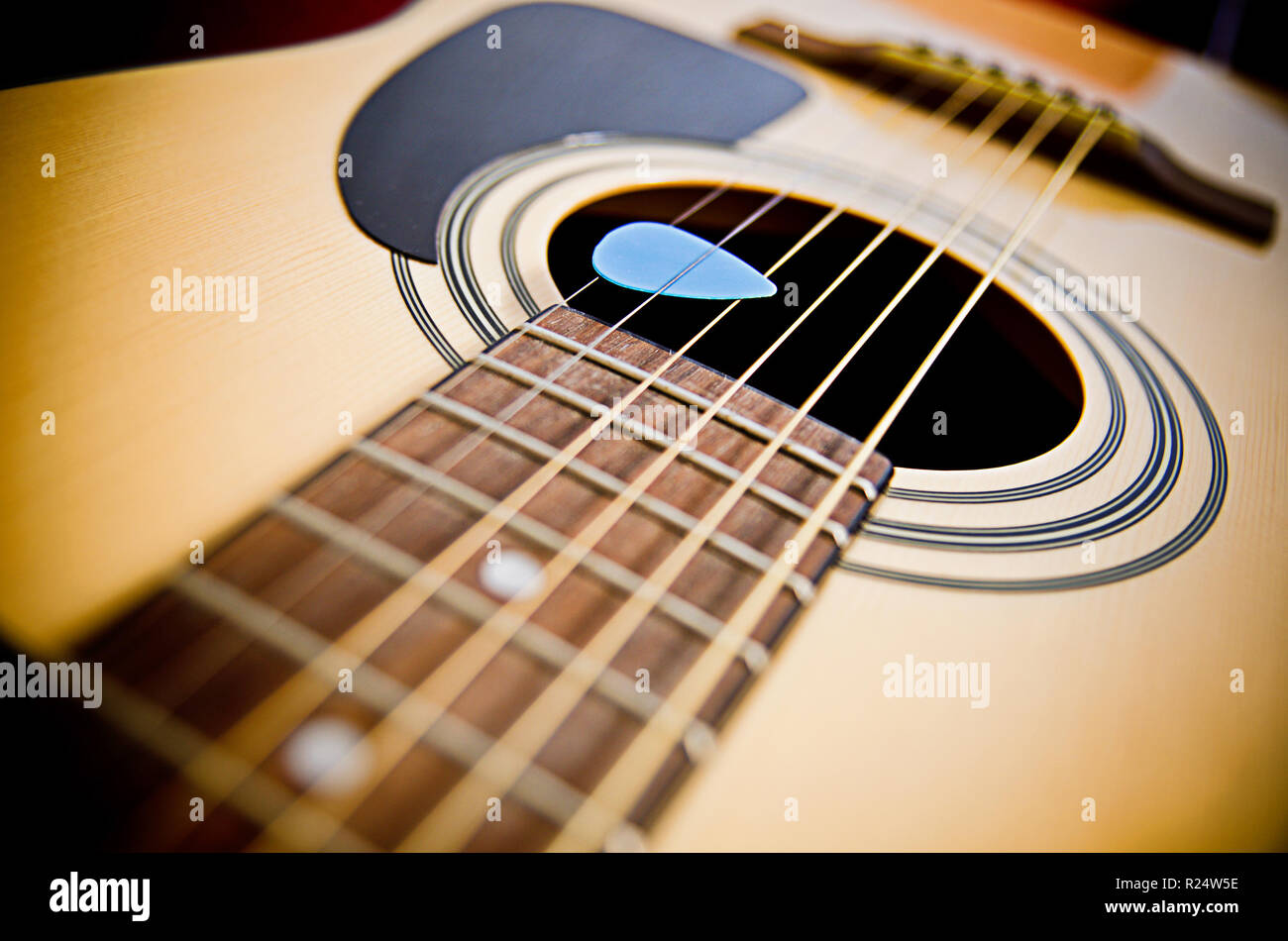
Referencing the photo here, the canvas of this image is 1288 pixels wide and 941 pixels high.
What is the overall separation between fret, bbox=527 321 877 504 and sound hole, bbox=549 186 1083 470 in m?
0.10

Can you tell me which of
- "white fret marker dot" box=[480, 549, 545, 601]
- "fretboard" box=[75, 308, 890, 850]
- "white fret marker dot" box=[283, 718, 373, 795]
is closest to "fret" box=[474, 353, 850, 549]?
"fretboard" box=[75, 308, 890, 850]

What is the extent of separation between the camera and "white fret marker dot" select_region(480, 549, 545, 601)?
37 centimetres

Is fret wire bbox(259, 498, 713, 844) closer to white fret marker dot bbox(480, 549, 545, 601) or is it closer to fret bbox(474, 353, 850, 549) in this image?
white fret marker dot bbox(480, 549, 545, 601)

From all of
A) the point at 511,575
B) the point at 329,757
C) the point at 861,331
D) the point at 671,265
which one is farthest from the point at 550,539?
the point at 861,331

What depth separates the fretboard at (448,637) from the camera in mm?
299

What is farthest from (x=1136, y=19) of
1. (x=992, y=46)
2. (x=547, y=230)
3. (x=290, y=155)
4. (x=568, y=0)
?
(x=290, y=155)

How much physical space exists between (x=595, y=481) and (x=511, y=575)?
79 mm

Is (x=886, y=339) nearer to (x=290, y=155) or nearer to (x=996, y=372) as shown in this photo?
(x=996, y=372)

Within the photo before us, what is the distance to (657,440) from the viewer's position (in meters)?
0.47

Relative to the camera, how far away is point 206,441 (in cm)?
41

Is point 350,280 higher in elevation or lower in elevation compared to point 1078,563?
higher

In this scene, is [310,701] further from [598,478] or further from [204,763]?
[598,478]

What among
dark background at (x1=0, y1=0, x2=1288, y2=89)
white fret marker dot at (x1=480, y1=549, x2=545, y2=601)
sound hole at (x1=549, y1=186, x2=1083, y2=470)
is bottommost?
white fret marker dot at (x1=480, y1=549, x2=545, y2=601)

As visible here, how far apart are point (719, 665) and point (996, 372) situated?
497 millimetres
